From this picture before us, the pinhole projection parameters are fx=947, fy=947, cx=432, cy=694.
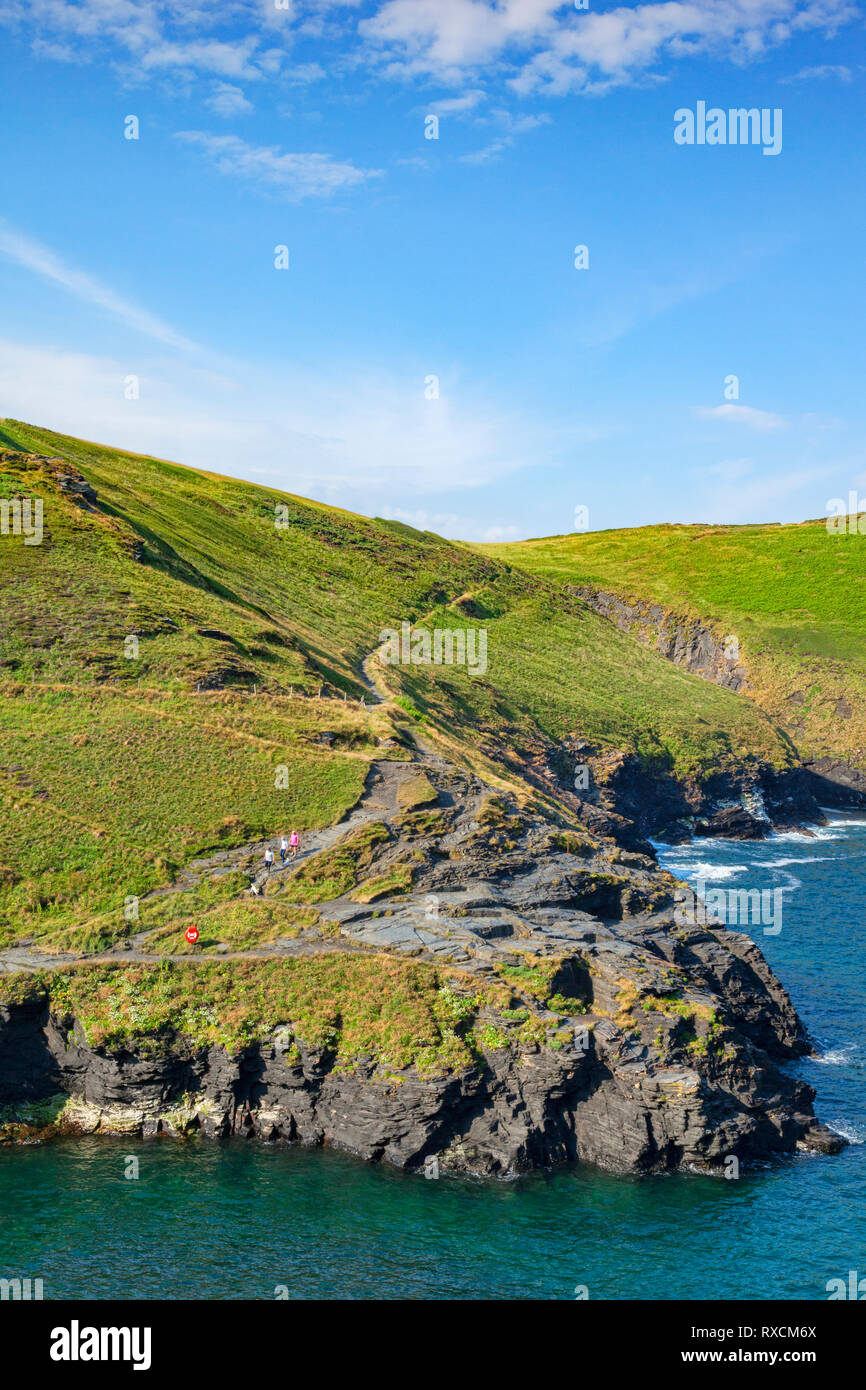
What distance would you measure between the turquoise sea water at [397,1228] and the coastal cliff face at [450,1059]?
1.52 meters

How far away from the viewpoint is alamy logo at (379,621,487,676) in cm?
11631

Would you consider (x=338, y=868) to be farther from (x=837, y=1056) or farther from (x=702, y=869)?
(x=702, y=869)

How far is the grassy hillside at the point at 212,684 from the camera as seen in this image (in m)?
61.7

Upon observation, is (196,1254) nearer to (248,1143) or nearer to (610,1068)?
(248,1143)

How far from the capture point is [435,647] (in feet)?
414

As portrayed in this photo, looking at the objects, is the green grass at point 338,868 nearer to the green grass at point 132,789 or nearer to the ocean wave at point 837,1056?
the green grass at point 132,789

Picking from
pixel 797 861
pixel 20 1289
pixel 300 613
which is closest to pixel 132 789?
pixel 20 1289

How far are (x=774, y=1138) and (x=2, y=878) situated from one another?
45.1 meters

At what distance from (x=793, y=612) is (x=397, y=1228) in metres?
151

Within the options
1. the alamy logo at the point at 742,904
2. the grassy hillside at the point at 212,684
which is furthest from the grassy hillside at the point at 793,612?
the alamy logo at the point at 742,904

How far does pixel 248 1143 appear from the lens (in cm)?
4722

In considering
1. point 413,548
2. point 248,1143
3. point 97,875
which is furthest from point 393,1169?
point 413,548

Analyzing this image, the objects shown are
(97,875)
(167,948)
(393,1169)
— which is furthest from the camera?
(97,875)

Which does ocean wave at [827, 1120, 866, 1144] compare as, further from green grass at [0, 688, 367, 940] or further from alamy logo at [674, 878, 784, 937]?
green grass at [0, 688, 367, 940]
